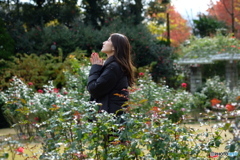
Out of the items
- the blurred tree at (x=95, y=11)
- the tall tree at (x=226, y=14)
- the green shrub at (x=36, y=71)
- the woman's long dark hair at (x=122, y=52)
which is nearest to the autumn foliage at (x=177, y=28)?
the tall tree at (x=226, y=14)

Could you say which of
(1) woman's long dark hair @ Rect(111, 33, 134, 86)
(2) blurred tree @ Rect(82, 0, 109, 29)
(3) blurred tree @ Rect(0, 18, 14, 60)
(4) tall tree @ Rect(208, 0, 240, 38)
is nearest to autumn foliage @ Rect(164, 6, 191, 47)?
(4) tall tree @ Rect(208, 0, 240, 38)

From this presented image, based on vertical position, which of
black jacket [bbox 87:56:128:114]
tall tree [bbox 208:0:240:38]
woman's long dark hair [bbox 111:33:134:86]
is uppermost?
tall tree [bbox 208:0:240:38]

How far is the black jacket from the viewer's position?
338 cm

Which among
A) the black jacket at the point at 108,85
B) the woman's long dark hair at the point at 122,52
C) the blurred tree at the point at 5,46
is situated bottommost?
the black jacket at the point at 108,85

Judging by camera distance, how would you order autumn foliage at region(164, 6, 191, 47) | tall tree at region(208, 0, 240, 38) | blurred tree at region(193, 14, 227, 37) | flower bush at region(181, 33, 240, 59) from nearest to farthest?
flower bush at region(181, 33, 240, 59), blurred tree at region(193, 14, 227, 37), tall tree at region(208, 0, 240, 38), autumn foliage at region(164, 6, 191, 47)

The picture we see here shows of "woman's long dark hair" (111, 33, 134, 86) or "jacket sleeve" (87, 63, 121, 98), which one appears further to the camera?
"woman's long dark hair" (111, 33, 134, 86)

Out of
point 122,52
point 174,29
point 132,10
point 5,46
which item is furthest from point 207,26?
point 122,52

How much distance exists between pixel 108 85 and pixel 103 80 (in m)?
0.07

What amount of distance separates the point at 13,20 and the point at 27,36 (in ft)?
4.60

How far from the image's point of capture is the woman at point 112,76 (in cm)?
340

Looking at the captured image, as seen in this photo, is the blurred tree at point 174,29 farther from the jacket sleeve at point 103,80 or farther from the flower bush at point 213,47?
the jacket sleeve at point 103,80

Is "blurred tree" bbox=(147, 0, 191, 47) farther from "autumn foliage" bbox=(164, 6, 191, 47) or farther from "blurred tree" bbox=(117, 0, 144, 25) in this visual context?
"blurred tree" bbox=(117, 0, 144, 25)

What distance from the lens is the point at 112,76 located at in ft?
11.2

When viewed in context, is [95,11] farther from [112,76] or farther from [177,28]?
[112,76]
